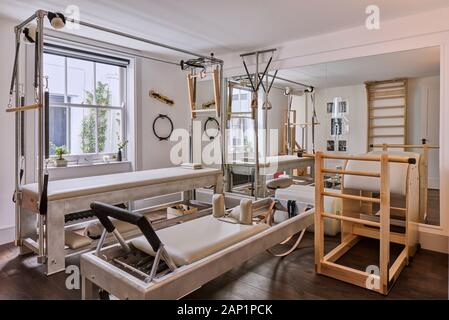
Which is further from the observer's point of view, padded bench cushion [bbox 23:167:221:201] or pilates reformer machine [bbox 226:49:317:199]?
pilates reformer machine [bbox 226:49:317:199]

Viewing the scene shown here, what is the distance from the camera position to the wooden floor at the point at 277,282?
2062 millimetres

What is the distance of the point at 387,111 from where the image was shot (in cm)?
341

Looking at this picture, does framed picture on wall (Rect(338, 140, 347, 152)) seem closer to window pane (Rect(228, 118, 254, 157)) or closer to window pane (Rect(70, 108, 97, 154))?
window pane (Rect(228, 118, 254, 157))

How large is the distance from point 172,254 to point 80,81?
301 cm

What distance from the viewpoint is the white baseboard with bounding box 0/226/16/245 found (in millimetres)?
3082

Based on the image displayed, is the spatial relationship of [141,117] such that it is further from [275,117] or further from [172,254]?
[172,254]

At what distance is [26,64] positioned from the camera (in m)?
3.18

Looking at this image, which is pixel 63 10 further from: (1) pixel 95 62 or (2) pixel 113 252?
(2) pixel 113 252

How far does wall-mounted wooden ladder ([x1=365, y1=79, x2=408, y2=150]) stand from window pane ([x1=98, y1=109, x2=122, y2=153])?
126 inches

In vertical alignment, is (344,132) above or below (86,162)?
above

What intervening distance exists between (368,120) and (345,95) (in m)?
0.39

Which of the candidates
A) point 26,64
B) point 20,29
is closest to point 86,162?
point 26,64

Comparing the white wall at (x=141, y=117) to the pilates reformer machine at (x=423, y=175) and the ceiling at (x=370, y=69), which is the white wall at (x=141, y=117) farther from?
the pilates reformer machine at (x=423, y=175)

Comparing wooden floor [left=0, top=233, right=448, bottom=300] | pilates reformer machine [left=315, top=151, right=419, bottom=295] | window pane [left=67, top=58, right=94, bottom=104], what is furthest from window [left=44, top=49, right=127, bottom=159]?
pilates reformer machine [left=315, top=151, right=419, bottom=295]
